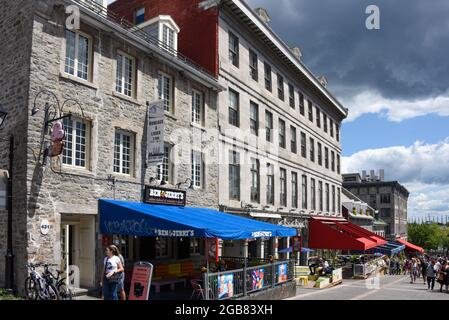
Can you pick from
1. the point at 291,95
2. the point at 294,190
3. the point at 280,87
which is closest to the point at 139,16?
the point at 280,87

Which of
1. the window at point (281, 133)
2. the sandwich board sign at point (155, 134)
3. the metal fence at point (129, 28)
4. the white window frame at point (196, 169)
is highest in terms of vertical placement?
the metal fence at point (129, 28)

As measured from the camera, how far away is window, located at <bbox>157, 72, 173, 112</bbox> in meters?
17.9

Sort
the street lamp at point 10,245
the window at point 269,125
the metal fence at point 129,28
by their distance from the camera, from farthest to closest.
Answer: the window at point 269,125
the metal fence at point 129,28
the street lamp at point 10,245

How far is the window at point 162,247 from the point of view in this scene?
1775 centimetres

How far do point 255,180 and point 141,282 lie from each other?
14.3m

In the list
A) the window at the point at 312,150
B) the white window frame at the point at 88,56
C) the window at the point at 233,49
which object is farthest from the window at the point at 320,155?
the white window frame at the point at 88,56

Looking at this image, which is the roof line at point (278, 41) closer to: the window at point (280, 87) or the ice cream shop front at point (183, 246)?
the window at point (280, 87)

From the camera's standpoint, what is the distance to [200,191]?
19.5 meters

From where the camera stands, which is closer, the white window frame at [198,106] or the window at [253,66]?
the white window frame at [198,106]

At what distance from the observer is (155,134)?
16.2 meters

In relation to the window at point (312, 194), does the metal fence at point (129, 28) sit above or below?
above

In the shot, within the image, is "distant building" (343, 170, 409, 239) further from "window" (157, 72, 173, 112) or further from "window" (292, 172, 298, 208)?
"window" (157, 72, 173, 112)

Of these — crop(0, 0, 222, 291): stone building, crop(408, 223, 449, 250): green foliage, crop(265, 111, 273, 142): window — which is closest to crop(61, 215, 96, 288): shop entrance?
crop(0, 0, 222, 291): stone building

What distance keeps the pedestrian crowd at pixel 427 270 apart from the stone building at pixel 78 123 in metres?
12.8
